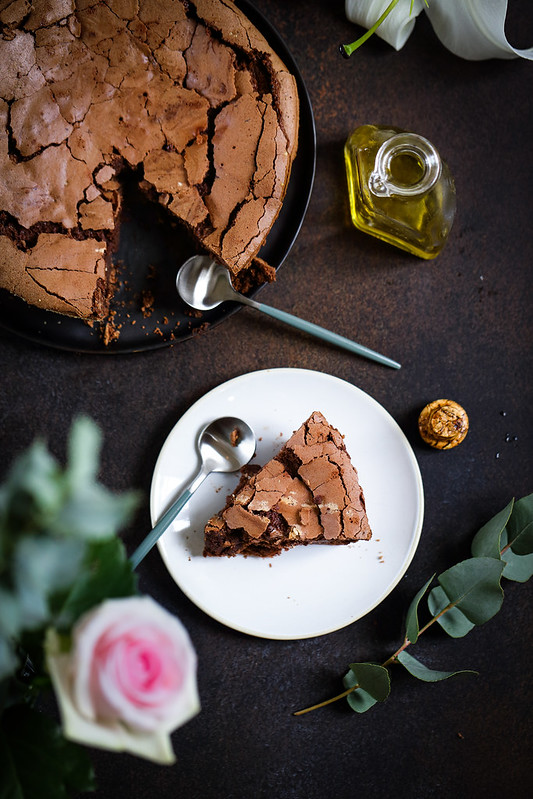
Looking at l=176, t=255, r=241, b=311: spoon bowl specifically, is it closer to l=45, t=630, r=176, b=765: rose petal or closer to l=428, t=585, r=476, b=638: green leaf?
l=428, t=585, r=476, b=638: green leaf

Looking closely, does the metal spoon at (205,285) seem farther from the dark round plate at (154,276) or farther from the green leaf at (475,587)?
the green leaf at (475,587)

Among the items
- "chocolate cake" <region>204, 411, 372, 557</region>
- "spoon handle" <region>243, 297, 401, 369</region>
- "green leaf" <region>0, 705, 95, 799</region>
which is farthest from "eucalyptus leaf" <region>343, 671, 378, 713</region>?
"green leaf" <region>0, 705, 95, 799</region>

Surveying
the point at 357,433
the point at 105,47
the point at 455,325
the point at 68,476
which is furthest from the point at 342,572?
the point at 105,47

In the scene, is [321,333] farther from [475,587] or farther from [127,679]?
[127,679]

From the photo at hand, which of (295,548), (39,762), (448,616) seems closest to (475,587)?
(448,616)

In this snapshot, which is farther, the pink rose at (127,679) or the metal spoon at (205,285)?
the metal spoon at (205,285)

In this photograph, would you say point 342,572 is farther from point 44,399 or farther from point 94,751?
point 44,399

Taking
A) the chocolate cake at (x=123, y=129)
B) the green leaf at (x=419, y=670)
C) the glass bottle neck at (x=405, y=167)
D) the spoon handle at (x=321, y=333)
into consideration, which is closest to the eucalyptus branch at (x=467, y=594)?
the green leaf at (x=419, y=670)
